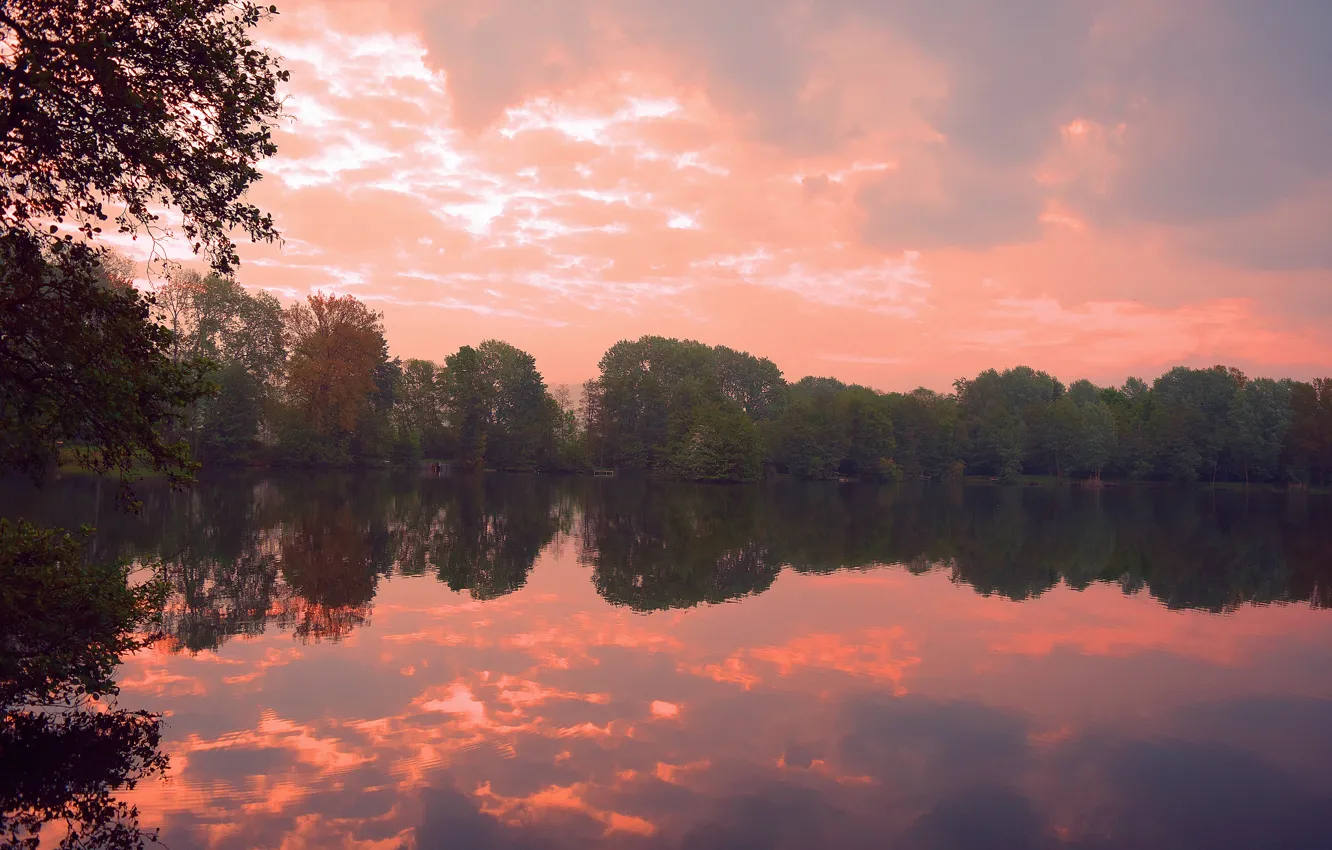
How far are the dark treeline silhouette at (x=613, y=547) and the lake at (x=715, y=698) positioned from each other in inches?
9.4

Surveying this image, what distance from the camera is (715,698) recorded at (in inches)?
562

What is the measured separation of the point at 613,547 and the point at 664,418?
82255 millimetres

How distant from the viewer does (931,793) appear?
10.8 metres

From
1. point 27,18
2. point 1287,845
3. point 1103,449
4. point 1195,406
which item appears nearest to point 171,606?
point 27,18

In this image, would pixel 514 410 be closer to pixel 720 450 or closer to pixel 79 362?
pixel 720 450

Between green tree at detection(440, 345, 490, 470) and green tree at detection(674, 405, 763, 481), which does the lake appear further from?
green tree at detection(440, 345, 490, 470)

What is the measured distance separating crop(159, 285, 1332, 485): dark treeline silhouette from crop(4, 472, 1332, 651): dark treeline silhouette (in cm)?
2980

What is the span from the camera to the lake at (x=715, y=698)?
9859 millimetres

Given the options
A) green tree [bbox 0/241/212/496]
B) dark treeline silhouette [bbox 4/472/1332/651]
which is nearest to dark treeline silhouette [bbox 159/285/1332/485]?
dark treeline silhouette [bbox 4/472/1332/651]

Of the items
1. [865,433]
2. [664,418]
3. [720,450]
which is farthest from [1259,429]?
[664,418]

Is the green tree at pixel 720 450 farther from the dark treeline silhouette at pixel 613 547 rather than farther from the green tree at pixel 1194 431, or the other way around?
the green tree at pixel 1194 431

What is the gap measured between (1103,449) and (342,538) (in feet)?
433

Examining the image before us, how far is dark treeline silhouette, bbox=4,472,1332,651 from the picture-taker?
74.6 ft

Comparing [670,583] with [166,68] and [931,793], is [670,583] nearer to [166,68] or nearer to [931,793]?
[931,793]
